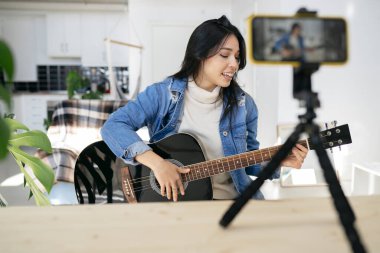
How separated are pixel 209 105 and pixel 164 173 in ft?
1.22

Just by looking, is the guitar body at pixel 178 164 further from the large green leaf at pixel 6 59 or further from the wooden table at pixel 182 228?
the large green leaf at pixel 6 59

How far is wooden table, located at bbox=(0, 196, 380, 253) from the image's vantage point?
47 centimetres

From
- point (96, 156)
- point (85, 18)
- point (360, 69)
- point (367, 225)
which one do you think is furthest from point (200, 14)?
point (367, 225)

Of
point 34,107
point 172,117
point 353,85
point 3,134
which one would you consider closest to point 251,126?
point 172,117

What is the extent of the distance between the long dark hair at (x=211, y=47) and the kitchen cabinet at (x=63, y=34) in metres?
5.58

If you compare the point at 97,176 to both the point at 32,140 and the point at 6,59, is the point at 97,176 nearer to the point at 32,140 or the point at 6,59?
the point at 32,140

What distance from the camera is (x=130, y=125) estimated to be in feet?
4.04

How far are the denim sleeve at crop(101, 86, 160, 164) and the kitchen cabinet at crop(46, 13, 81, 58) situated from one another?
Result: 18.4 ft

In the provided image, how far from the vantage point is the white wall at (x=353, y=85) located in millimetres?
2918

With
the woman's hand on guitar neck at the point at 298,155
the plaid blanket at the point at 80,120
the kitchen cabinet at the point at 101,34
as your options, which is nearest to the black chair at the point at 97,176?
the woman's hand on guitar neck at the point at 298,155

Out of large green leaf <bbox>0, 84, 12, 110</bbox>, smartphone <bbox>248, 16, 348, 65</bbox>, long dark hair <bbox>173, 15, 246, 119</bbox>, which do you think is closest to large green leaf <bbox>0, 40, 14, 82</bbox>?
large green leaf <bbox>0, 84, 12, 110</bbox>

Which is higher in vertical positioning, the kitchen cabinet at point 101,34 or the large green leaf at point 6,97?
the kitchen cabinet at point 101,34

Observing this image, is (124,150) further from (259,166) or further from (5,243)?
(5,243)

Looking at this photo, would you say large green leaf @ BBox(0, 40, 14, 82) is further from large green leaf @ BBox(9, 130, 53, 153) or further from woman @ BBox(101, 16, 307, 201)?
woman @ BBox(101, 16, 307, 201)
